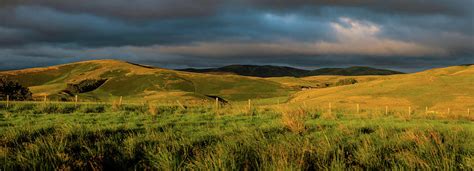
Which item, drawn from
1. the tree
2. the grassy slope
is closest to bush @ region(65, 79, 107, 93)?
the tree

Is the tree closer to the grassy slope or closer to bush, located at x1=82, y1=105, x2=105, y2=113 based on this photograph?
bush, located at x1=82, y1=105, x2=105, y2=113

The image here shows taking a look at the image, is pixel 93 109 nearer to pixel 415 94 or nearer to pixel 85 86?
pixel 415 94

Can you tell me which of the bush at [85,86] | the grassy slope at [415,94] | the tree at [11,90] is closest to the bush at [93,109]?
the tree at [11,90]

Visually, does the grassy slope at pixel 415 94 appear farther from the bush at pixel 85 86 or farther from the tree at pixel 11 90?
the bush at pixel 85 86

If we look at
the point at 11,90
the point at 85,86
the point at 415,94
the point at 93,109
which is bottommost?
the point at 85,86

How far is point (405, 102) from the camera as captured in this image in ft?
246

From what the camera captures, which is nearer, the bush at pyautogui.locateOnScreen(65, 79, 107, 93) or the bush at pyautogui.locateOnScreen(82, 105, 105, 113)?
the bush at pyautogui.locateOnScreen(82, 105, 105, 113)

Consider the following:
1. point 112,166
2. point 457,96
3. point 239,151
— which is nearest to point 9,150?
point 112,166

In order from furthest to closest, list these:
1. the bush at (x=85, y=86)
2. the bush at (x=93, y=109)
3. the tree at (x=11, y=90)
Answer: the bush at (x=85, y=86) < the tree at (x=11, y=90) < the bush at (x=93, y=109)

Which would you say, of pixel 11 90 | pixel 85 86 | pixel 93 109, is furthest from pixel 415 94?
pixel 85 86

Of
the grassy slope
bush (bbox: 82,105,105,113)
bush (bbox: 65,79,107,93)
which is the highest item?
bush (bbox: 82,105,105,113)

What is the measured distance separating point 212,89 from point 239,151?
602ft

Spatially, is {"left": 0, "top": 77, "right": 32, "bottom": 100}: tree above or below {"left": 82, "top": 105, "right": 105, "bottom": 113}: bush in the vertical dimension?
below

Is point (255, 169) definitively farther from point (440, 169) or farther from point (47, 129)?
point (47, 129)
